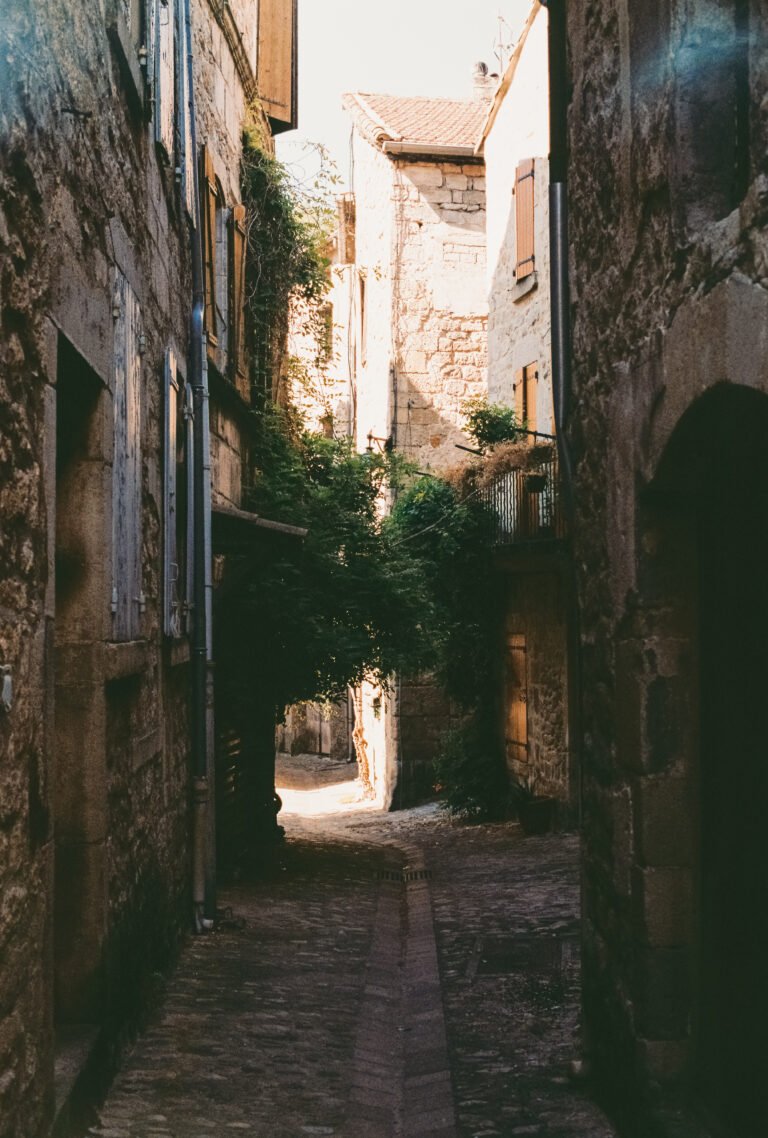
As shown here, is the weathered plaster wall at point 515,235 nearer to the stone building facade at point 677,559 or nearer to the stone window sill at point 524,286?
the stone window sill at point 524,286

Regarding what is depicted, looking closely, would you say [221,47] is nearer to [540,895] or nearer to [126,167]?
[126,167]

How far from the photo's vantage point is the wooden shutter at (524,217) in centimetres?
1445

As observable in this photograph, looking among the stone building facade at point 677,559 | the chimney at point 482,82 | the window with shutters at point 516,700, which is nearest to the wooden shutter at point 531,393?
the window with shutters at point 516,700

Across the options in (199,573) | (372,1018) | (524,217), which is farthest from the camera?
(524,217)

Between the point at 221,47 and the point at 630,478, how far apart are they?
25.0ft

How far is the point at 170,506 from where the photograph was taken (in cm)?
663

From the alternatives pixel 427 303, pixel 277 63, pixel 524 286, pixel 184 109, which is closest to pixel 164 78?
pixel 184 109

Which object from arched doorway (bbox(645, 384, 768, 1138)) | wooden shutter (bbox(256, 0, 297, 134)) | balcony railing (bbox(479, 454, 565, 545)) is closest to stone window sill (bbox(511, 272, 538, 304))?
balcony railing (bbox(479, 454, 565, 545))

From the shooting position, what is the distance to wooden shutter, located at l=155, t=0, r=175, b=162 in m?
6.21

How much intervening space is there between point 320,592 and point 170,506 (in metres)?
4.44

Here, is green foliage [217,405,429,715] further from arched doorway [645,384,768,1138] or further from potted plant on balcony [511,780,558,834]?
arched doorway [645,384,768,1138]

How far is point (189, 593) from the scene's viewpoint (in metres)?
7.90

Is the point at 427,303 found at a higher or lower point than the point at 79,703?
higher

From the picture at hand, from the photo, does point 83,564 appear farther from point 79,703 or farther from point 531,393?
point 531,393
